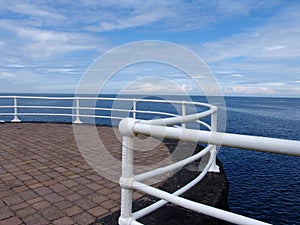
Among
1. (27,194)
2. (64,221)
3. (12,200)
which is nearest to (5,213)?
(12,200)

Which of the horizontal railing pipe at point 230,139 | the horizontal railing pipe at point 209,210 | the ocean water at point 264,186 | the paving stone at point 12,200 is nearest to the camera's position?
the horizontal railing pipe at point 230,139

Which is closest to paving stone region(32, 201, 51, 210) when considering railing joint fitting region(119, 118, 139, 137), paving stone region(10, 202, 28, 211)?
paving stone region(10, 202, 28, 211)

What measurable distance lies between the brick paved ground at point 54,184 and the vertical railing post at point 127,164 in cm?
87

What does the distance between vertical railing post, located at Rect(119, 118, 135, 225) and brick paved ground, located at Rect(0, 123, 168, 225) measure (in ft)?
2.87

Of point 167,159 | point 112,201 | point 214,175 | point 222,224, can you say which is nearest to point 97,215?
point 112,201

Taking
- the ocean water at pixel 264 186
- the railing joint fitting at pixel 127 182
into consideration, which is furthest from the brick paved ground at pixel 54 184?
the ocean water at pixel 264 186

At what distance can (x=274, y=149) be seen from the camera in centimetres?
117

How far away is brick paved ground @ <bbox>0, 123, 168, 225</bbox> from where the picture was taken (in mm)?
2518

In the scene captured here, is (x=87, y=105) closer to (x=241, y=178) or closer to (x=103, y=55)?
(x=103, y=55)

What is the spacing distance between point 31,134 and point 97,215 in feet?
17.5

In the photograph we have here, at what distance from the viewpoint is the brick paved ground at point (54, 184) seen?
252 cm

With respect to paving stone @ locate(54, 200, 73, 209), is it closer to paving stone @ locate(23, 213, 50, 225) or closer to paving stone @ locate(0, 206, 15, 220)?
paving stone @ locate(23, 213, 50, 225)

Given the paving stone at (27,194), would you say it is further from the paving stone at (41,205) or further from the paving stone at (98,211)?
the paving stone at (98,211)

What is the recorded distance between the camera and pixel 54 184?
10.8 ft
